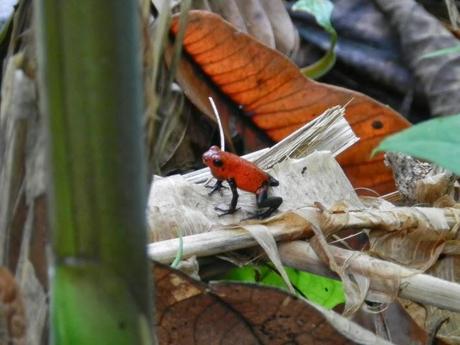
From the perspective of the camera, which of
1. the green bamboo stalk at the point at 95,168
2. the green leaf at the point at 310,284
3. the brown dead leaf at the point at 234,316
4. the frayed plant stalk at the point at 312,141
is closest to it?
the green bamboo stalk at the point at 95,168

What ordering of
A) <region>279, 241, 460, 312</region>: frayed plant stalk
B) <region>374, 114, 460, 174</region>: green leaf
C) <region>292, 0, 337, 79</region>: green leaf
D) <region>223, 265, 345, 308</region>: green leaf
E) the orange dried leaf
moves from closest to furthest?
<region>374, 114, 460, 174</region>: green leaf
<region>279, 241, 460, 312</region>: frayed plant stalk
<region>223, 265, 345, 308</region>: green leaf
the orange dried leaf
<region>292, 0, 337, 79</region>: green leaf

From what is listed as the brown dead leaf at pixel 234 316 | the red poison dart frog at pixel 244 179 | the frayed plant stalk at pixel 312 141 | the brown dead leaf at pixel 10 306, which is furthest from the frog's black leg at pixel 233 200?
the brown dead leaf at pixel 10 306

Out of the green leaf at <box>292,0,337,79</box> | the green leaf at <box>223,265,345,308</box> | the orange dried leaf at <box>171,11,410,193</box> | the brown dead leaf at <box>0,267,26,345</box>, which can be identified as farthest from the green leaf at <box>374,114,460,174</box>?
the green leaf at <box>292,0,337,79</box>

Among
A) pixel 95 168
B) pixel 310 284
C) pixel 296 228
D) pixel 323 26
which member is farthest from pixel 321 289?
pixel 323 26

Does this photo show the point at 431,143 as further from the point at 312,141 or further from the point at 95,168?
the point at 312,141

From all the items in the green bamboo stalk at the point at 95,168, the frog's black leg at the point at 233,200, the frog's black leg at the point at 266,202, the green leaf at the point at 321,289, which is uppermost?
the green bamboo stalk at the point at 95,168

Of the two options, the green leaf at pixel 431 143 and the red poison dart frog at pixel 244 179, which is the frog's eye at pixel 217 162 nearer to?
the red poison dart frog at pixel 244 179

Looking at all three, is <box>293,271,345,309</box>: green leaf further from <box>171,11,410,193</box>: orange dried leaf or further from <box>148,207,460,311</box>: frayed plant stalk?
<box>171,11,410,193</box>: orange dried leaf
